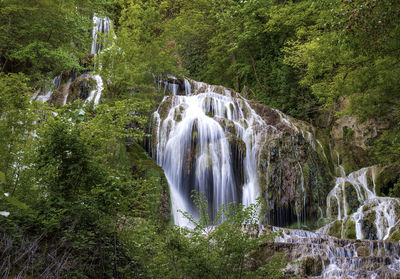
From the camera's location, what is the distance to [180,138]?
13078 mm

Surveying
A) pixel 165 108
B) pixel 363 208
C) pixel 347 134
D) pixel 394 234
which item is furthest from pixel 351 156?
pixel 165 108

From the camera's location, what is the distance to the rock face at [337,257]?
6.61 m

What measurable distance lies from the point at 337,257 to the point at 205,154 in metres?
6.62

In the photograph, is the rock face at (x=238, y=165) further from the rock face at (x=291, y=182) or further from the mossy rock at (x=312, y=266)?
the mossy rock at (x=312, y=266)

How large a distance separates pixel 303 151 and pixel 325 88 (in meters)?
4.05

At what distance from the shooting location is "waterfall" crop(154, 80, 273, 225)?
11977 mm

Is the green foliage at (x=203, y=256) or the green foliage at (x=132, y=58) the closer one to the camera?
the green foliage at (x=203, y=256)

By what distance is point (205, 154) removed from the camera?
41.5ft

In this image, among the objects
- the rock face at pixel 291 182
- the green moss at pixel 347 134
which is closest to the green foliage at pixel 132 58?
the rock face at pixel 291 182

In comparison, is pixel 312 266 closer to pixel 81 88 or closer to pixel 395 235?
pixel 395 235

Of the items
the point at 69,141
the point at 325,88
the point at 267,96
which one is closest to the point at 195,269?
the point at 69,141

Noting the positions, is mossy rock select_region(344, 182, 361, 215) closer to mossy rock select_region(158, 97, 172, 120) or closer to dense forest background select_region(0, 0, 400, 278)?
dense forest background select_region(0, 0, 400, 278)

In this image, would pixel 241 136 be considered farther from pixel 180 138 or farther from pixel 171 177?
pixel 171 177

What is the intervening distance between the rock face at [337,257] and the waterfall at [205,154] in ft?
13.1
